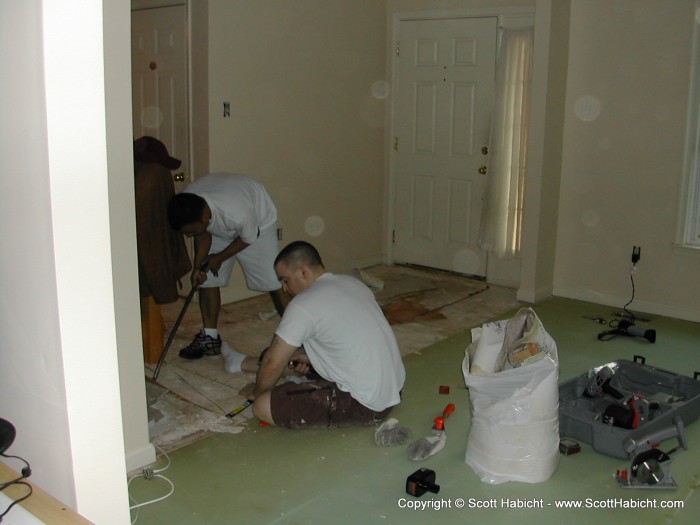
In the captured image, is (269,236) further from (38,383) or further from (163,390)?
(38,383)

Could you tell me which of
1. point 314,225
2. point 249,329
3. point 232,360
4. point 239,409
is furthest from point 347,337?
point 314,225

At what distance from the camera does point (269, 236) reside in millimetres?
4777

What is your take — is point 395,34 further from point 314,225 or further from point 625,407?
point 625,407

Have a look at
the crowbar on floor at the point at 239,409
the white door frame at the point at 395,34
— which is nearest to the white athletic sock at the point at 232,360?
the crowbar on floor at the point at 239,409

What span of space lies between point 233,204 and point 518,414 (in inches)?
83.6

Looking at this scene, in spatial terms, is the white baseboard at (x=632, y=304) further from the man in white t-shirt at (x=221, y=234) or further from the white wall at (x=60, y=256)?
the white wall at (x=60, y=256)

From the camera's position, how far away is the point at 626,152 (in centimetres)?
557

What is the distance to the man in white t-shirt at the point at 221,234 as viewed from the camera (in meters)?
4.25

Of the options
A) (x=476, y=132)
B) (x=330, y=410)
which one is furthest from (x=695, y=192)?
(x=330, y=410)

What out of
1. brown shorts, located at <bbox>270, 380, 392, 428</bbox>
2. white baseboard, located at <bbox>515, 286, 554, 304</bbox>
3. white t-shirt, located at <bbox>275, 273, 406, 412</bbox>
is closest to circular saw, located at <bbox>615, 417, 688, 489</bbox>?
white t-shirt, located at <bbox>275, 273, 406, 412</bbox>

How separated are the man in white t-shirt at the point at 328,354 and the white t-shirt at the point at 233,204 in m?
0.83

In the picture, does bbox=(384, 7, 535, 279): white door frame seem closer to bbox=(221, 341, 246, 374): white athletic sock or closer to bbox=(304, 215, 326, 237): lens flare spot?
bbox=(304, 215, 326, 237): lens flare spot

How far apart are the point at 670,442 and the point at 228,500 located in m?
2.10

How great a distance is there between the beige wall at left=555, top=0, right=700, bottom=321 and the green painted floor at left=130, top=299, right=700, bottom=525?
2.00 meters
